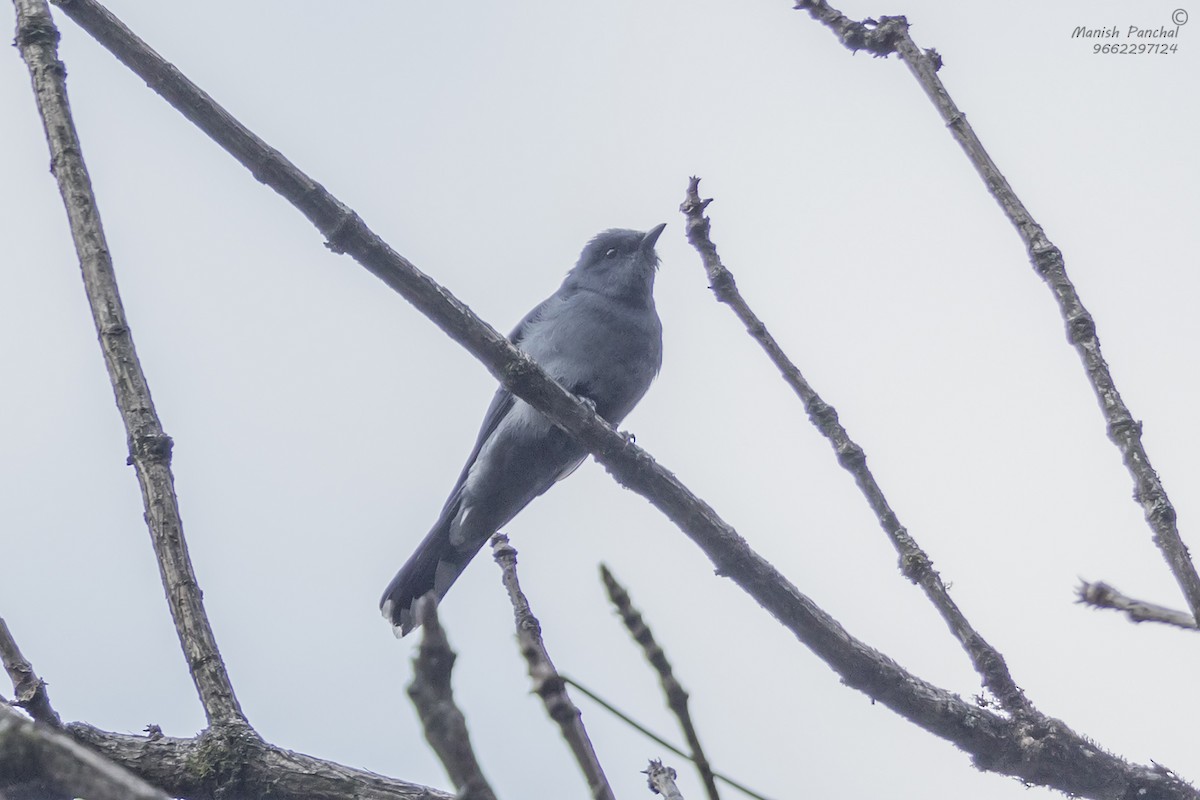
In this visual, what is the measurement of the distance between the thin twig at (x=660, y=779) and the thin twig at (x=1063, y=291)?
114 centimetres

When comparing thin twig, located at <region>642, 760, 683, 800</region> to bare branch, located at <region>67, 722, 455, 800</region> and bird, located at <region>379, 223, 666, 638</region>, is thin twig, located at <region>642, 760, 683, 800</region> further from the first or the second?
bird, located at <region>379, 223, 666, 638</region>

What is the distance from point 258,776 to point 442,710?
2.36m

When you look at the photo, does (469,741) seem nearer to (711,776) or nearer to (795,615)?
(711,776)

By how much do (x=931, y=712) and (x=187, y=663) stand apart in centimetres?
233

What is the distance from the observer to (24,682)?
3.13 m

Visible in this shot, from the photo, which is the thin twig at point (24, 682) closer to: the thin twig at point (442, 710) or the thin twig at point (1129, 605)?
the thin twig at point (442, 710)

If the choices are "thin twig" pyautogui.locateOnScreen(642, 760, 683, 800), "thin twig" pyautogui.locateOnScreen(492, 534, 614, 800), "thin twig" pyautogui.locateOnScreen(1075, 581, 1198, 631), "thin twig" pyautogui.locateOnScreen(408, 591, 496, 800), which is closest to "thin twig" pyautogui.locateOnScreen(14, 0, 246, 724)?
"thin twig" pyautogui.locateOnScreen(642, 760, 683, 800)

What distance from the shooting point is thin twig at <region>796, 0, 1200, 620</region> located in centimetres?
272

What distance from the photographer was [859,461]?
12.3 feet

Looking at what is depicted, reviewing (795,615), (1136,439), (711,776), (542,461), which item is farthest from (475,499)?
(711,776)

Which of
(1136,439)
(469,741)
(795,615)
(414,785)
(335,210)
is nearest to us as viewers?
(469,741)

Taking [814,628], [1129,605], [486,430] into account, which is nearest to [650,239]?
[486,430]

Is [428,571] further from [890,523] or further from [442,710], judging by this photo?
[442,710]

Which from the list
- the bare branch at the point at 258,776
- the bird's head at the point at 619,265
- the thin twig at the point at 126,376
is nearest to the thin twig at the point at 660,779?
the bare branch at the point at 258,776
